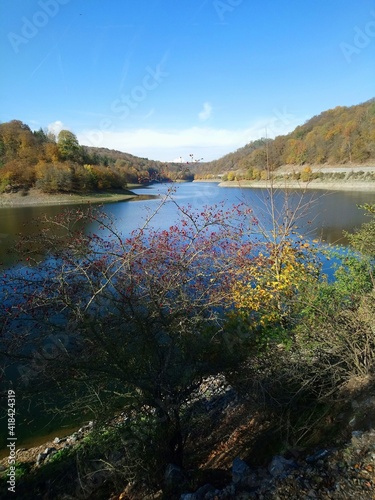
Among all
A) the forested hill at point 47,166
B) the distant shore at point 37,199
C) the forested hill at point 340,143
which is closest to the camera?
the distant shore at point 37,199

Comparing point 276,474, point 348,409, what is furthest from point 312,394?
point 276,474

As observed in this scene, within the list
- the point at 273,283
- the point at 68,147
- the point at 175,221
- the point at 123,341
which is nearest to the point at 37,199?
the point at 68,147

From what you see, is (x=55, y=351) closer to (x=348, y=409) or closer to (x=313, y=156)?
(x=348, y=409)

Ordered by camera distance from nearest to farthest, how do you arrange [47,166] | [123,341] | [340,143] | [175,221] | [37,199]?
[123,341] → [175,221] → [37,199] → [47,166] → [340,143]

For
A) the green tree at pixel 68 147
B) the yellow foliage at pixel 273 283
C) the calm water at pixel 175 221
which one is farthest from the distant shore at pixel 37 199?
the yellow foliage at pixel 273 283

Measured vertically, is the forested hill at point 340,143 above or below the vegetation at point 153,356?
above

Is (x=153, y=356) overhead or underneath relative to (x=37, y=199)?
underneath

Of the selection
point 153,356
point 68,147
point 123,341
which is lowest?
point 153,356

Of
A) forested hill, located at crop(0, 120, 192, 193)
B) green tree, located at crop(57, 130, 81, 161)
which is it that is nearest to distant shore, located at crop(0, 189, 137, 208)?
forested hill, located at crop(0, 120, 192, 193)

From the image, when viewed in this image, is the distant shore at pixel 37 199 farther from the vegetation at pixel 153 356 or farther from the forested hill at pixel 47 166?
the vegetation at pixel 153 356

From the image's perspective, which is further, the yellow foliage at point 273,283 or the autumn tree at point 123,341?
the yellow foliage at point 273,283

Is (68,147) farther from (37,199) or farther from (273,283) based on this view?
(273,283)

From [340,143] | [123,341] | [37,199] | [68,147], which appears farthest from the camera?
[340,143]

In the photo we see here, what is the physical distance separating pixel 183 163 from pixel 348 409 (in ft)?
11.9
